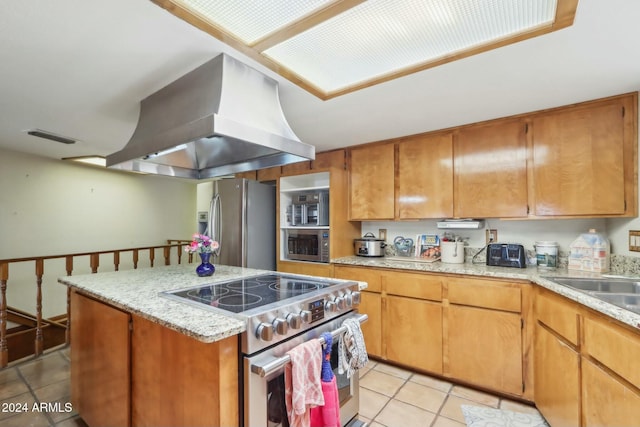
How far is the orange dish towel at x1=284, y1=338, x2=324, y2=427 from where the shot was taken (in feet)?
3.97

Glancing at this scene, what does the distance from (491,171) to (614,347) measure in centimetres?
148

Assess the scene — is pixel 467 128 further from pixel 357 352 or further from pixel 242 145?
pixel 357 352

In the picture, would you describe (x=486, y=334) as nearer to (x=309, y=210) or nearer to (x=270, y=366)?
(x=270, y=366)

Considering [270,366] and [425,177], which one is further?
[425,177]

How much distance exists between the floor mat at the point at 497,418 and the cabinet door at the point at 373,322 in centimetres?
83

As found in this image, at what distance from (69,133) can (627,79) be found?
4352 millimetres

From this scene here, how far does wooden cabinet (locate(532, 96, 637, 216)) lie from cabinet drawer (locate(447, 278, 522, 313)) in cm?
66

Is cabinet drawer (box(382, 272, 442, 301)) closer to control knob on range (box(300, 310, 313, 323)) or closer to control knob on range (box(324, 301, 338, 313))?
control knob on range (box(324, 301, 338, 313))

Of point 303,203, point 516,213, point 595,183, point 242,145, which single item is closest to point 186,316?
point 242,145

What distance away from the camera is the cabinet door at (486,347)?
2111mm

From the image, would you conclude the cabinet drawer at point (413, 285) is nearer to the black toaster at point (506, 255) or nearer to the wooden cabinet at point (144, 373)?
the black toaster at point (506, 255)

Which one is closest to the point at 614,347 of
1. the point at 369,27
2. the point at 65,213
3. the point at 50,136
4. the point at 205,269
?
the point at 369,27

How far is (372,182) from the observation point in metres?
3.06

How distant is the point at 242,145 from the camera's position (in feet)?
6.23
